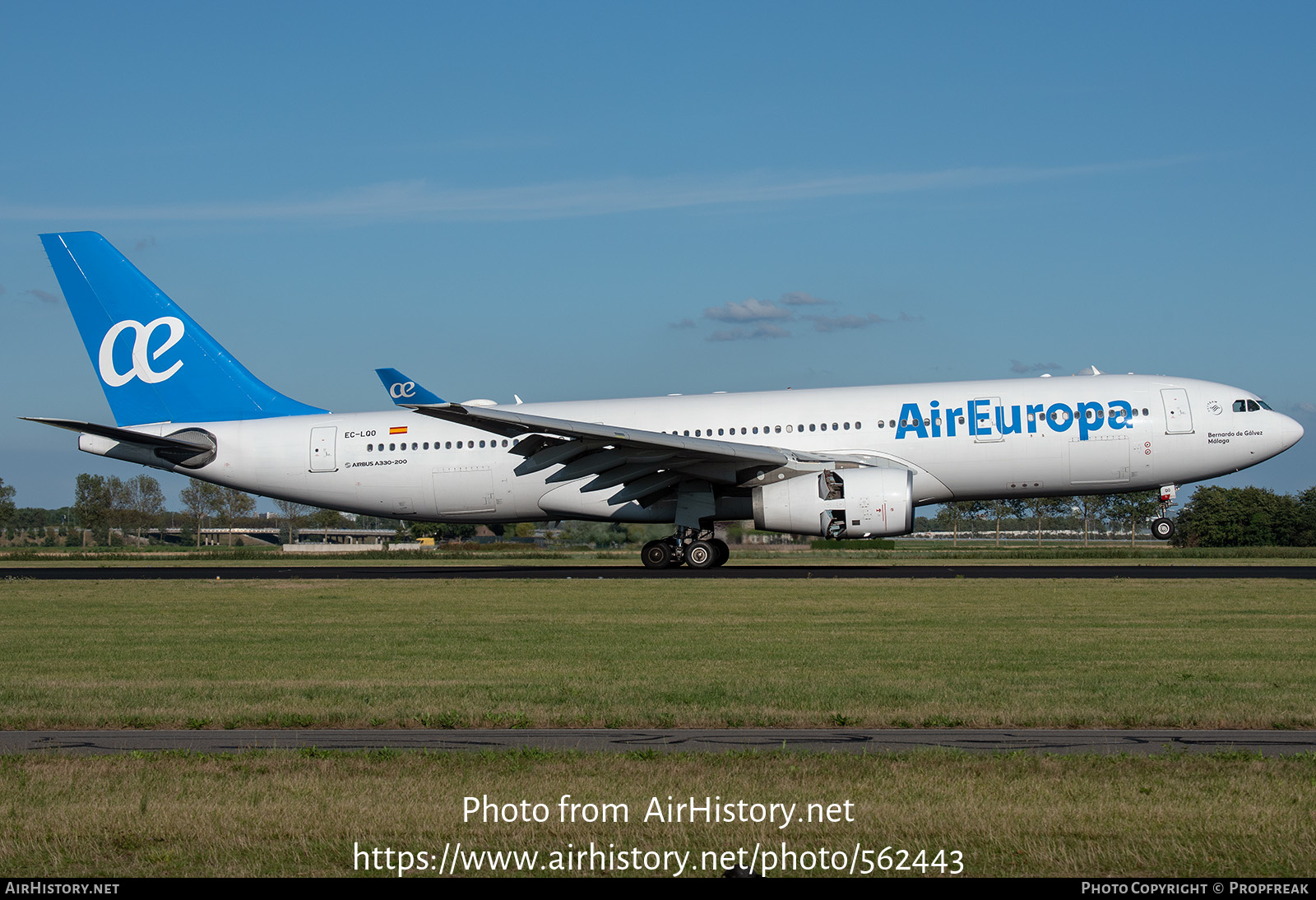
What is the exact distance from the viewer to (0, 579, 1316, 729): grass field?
1040 centimetres

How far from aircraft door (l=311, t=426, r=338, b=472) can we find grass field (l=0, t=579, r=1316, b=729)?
9.31 m

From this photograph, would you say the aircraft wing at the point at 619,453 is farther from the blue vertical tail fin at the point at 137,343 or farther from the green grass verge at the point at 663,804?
the green grass verge at the point at 663,804

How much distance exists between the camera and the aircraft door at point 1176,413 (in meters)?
29.3

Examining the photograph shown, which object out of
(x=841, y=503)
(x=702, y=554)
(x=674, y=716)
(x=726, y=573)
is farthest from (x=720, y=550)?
(x=674, y=716)

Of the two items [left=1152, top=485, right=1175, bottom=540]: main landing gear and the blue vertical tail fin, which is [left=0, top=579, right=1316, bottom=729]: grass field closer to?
[left=1152, top=485, right=1175, bottom=540]: main landing gear

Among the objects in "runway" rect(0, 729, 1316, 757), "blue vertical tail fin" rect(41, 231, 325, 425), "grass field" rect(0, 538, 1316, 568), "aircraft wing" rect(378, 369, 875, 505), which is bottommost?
"runway" rect(0, 729, 1316, 757)

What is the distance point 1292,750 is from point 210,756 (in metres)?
7.76

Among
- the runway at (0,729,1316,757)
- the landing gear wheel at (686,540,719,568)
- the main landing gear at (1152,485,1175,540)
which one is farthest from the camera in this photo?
the landing gear wheel at (686,540,719,568)

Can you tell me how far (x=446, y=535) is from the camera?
3841 inches

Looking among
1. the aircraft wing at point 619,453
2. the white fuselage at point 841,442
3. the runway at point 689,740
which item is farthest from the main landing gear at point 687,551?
the runway at point 689,740

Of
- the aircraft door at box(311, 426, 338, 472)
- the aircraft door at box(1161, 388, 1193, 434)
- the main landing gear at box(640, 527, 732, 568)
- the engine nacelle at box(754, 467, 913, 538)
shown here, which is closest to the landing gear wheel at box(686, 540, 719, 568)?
the main landing gear at box(640, 527, 732, 568)

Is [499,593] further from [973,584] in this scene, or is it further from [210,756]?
[210,756]

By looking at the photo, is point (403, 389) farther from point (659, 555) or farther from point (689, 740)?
point (689, 740)
